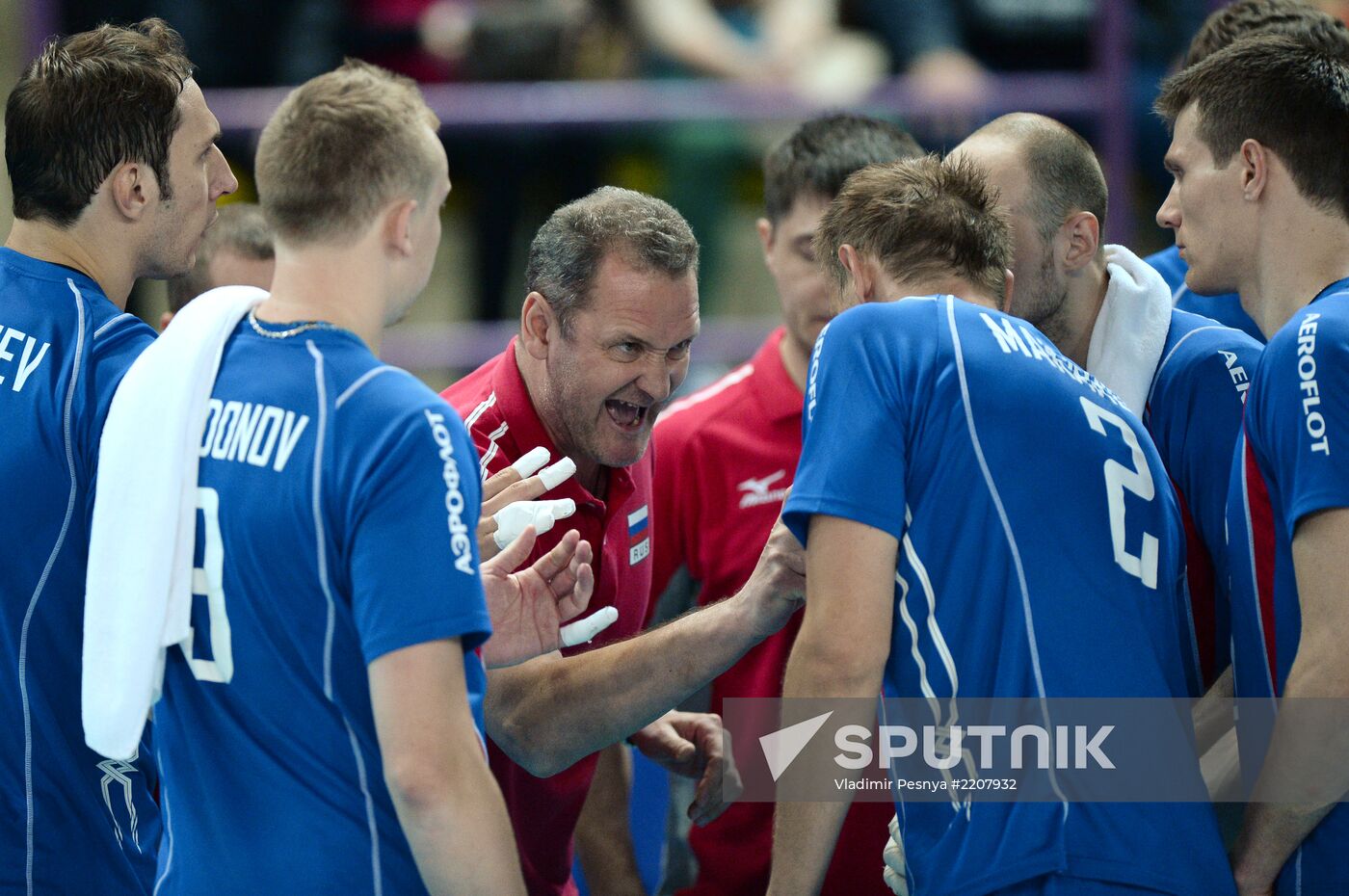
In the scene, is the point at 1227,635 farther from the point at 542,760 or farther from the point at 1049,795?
the point at 542,760

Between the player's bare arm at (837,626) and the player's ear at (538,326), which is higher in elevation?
the player's ear at (538,326)

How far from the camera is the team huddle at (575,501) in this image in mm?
2443

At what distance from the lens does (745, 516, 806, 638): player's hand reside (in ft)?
9.53

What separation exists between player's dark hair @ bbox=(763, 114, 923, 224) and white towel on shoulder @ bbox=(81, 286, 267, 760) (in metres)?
2.31

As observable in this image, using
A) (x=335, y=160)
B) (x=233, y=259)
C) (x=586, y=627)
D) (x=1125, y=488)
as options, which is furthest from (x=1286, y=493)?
(x=233, y=259)

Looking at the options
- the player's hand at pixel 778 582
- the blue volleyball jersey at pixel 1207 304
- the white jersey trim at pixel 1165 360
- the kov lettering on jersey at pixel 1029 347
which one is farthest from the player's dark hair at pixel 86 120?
the blue volleyball jersey at pixel 1207 304

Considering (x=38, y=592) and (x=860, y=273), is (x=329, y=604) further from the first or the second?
(x=860, y=273)

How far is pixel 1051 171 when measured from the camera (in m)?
3.62

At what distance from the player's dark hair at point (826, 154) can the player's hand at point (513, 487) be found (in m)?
1.68

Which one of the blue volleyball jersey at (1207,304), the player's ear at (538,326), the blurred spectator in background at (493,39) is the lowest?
the blue volleyball jersey at (1207,304)

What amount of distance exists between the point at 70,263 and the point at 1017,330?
6.38 feet

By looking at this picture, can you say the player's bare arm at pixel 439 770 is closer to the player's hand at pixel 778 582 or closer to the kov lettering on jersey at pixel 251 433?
the kov lettering on jersey at pixel 251 433

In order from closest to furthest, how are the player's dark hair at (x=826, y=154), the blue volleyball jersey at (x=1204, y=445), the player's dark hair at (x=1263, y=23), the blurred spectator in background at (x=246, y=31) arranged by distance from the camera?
the blue volleyball jersey at (x=1204, y=445), the player's dark hair at (x=1263, y=23), the player's dark hair at (x=826, y=154), the blurred spectator in background at (x=246, y=31)

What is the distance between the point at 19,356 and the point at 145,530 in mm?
728
